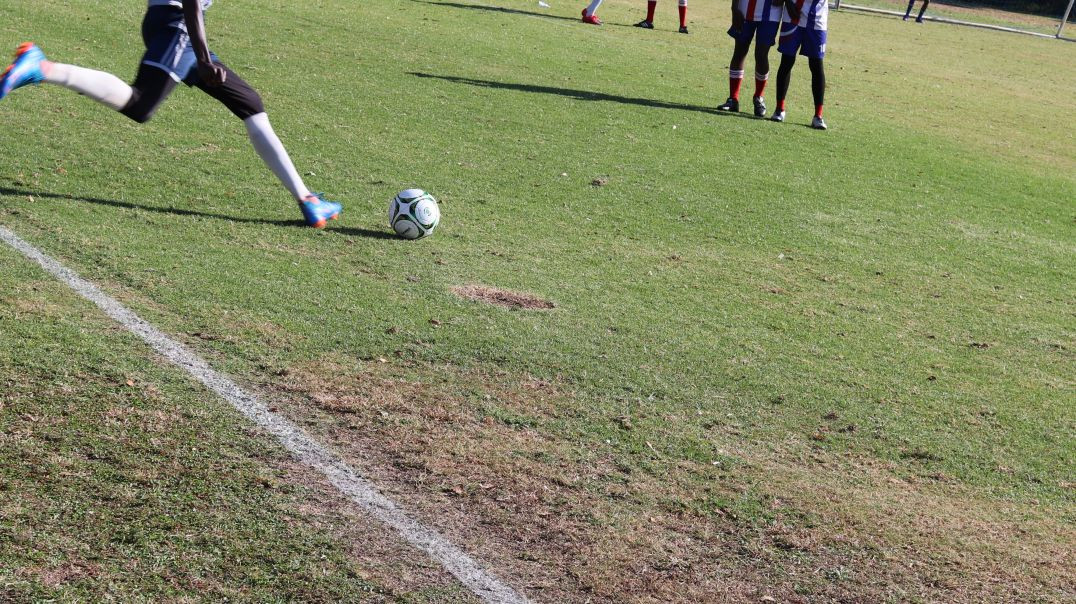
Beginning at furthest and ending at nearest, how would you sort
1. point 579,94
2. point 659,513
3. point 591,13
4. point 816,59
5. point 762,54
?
point 591,13, point 579,94, point 762,54, point 816,59, point 659,513

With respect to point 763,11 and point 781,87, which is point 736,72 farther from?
point 763,11

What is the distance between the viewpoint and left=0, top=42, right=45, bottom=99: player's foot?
19.6 ft

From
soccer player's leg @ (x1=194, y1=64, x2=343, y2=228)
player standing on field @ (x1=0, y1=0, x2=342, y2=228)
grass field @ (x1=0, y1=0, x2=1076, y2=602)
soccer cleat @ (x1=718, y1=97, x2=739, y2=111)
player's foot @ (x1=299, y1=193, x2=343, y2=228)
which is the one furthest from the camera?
soccer cleat @ (x1=718, y1=97, x2=739, y2=111)

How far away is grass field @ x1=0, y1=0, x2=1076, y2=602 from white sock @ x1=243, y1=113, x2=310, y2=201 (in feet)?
0.98

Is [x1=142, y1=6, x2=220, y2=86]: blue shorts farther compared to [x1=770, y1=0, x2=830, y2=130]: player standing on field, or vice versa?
[x1=770, y1=0, x2=830, y2=130]: player standing on field

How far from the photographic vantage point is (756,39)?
1329 cm

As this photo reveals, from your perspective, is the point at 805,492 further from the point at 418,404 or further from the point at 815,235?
the point at 815,235

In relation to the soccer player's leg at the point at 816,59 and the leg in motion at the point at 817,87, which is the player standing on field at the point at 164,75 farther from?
the leg in motion at the point at 817,87

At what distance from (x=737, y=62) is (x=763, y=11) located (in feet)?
2.48

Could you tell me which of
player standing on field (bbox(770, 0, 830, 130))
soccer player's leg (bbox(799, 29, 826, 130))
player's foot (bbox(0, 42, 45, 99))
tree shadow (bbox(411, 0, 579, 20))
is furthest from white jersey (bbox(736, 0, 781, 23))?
player's foot (bbox(0, 42, 45, 99))

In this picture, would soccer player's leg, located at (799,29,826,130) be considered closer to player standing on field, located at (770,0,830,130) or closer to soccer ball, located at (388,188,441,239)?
player standing on field, located at (770,0,830,130)

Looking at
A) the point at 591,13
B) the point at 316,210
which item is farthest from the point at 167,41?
the point at 591,13

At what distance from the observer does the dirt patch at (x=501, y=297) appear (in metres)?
6.29

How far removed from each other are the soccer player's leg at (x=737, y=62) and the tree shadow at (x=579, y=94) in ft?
0.51
